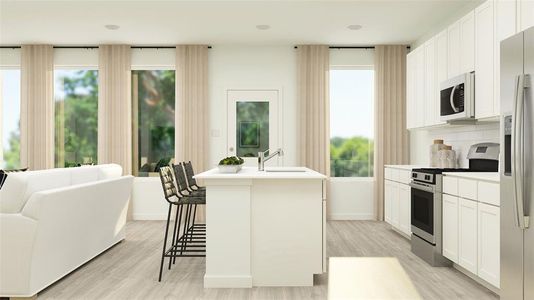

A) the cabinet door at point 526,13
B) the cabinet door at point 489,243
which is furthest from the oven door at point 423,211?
the cabinet door at point 526,13

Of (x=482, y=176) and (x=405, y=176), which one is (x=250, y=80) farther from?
(x=482, y=176)

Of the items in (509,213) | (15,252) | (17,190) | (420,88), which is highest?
(420,88)

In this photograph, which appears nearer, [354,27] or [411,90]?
[411,90]

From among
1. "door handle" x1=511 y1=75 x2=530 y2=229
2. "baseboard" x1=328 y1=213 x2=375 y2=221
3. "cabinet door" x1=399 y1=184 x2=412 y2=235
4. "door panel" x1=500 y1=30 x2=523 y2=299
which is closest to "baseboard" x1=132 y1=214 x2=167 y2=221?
"baseboard" x1=328 y1=213 x2=375 y2=221

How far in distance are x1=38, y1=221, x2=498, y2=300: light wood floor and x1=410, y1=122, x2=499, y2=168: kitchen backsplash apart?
4.39 feet

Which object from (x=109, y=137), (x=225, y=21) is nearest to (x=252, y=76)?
(x=225, y=21)

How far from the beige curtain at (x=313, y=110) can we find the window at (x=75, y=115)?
3.52 metres

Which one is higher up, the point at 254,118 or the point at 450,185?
the point at 254,118

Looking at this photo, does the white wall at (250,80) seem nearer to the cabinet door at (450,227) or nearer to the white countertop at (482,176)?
the cabinet door at (450,227)

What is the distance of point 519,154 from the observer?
262cm

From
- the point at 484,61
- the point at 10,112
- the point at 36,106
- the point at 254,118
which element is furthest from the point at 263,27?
the point at 10,112

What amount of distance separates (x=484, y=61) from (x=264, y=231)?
2.55 metres

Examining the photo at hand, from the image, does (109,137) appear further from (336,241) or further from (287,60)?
(336,241)

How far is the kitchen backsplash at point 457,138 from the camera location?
4414 millimetres
